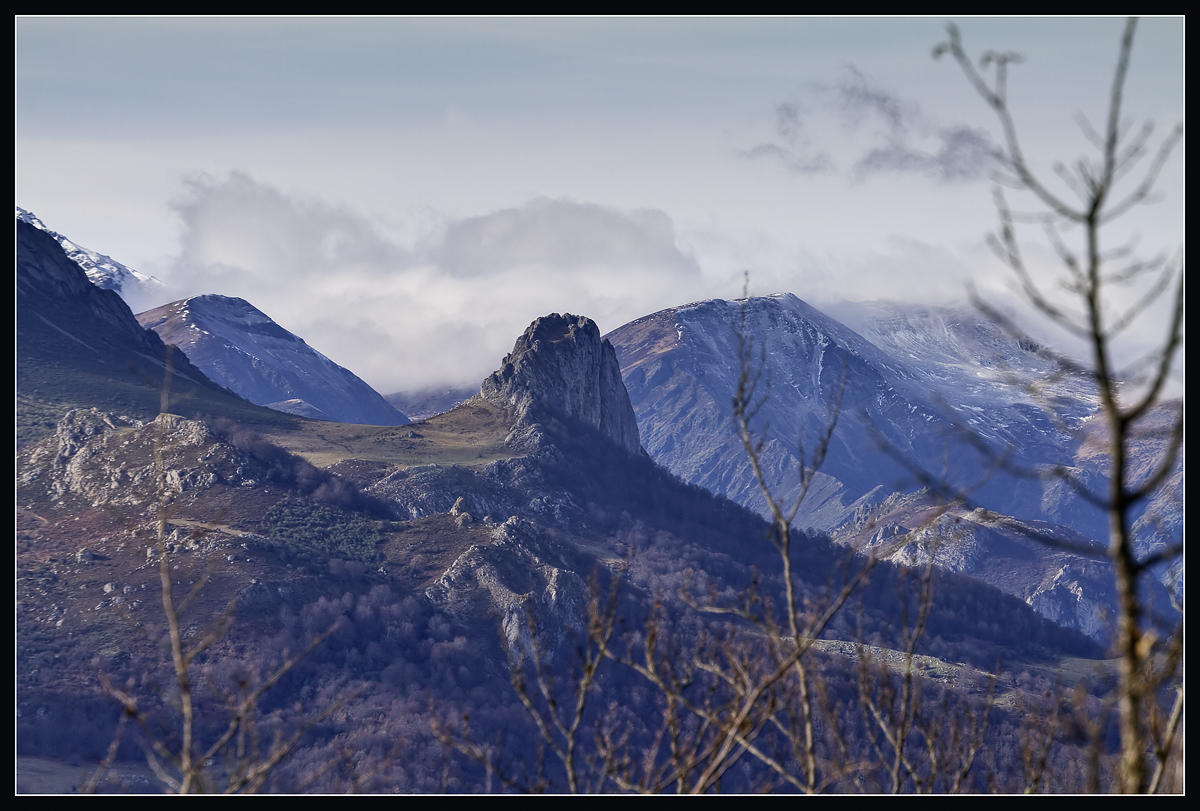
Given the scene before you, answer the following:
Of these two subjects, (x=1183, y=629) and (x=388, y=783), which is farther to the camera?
(x=388, y=783)

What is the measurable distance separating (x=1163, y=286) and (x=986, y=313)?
103 inches

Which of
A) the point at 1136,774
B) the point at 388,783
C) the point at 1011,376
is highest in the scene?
the point at 1011,376

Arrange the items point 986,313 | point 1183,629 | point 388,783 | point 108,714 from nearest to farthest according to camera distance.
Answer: point 986,313
point 1183,629
point 388,783
point 108,714

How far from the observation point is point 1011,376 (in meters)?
20.6

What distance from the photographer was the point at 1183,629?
22797mm
